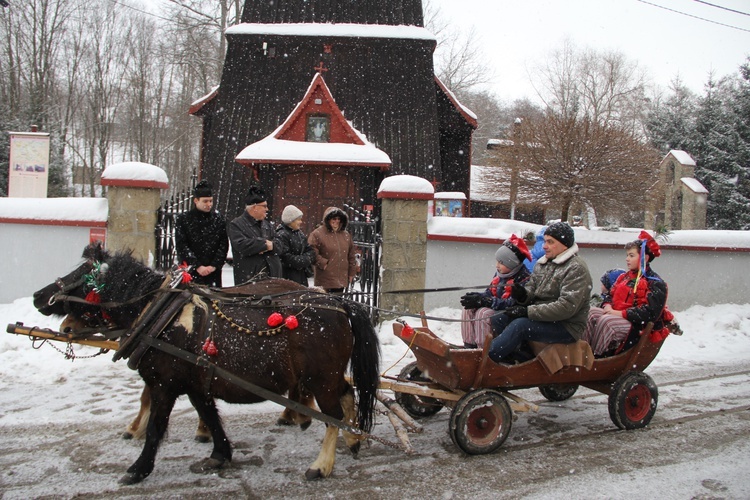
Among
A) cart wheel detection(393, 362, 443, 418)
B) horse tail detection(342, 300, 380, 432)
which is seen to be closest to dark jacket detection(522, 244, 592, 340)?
cart wheel detection(393, 362, 443, 418)

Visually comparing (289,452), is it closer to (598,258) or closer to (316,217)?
(598,258)

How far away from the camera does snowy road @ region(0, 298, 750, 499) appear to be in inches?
150

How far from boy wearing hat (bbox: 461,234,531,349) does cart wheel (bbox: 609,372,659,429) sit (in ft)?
3.74

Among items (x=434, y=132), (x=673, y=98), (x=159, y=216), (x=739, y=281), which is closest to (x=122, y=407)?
(x=159, y=216)

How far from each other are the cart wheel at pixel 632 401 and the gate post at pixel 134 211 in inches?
233

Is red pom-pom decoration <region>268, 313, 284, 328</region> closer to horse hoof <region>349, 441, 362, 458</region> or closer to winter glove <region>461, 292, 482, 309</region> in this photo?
horse hoof <region>349, 441, 362, 458</region>

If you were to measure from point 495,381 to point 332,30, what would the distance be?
14350mm

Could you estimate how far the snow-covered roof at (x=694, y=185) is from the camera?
25656 mm

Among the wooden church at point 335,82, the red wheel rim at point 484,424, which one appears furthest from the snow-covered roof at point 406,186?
the wooden church at point 335,82

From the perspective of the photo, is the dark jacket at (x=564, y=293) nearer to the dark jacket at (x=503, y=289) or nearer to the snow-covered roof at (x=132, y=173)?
the dark jacket at (x=503, y=289)

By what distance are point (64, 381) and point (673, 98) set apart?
40.0 m

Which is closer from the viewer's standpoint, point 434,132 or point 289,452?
point 289,452

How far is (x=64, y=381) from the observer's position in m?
5.93

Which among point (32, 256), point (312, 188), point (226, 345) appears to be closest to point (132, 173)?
point (32, 256)
